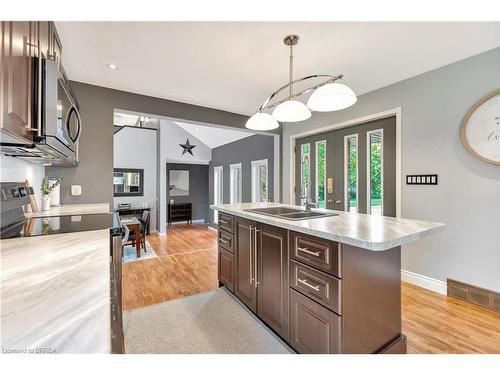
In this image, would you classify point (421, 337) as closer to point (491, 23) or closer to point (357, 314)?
point (357, 314)

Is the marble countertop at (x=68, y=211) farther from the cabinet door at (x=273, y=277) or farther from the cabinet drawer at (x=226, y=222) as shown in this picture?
the cabinet door at (x=273, y=277)

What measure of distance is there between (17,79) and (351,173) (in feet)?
11.4

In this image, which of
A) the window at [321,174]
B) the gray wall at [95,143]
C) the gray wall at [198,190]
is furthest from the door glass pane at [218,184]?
the gray wall at [95,143]

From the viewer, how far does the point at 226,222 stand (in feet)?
8.01

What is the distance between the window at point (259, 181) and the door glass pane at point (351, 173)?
2092mm

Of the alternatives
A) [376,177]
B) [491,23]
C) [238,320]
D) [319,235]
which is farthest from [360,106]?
[238,320]

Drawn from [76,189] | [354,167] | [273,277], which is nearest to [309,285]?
[273,277]

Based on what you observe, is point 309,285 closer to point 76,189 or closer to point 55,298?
point 55,298

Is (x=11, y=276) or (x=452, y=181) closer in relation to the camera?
(x=11, y=276)

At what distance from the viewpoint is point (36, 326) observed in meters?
0.47

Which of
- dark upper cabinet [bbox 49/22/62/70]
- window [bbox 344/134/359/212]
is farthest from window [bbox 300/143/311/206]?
dark upper cabinet [bbox 49/22/62/70]
